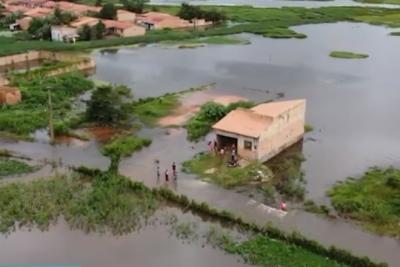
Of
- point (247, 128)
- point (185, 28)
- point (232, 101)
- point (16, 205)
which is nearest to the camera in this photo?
point (16, 205)

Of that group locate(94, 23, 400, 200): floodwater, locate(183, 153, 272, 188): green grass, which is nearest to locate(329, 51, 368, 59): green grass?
locate(94, 23, 400, 200): floodwater

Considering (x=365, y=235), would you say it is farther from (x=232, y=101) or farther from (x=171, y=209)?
(x=232, y=101)

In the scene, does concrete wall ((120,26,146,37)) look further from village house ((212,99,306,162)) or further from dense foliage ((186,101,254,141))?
village house ((212,99,306,162))

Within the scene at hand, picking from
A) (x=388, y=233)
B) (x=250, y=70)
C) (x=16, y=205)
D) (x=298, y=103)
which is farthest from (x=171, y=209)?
(x=250, y=70)

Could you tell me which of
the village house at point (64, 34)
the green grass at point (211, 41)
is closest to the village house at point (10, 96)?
the village house at point (64, 34)

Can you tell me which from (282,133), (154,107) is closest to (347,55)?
(154,107)

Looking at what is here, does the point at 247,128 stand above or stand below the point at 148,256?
above
